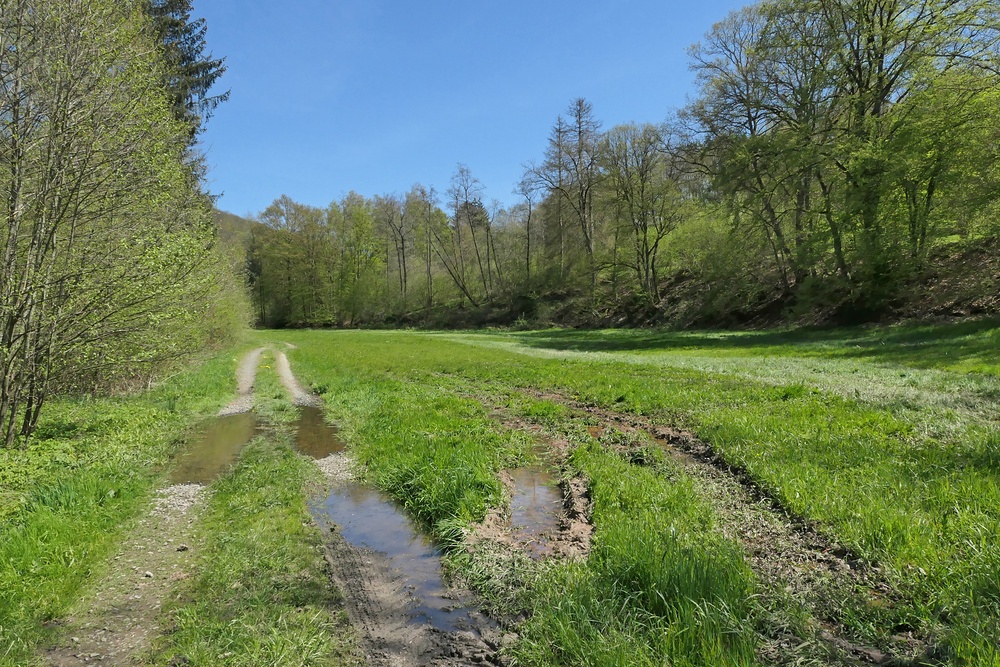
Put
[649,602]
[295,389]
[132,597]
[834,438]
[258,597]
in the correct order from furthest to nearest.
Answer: [295,389], [834,438], [132,597], [258,597], [649,602]

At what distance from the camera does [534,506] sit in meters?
5.80

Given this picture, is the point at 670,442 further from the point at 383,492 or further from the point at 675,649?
the point at 675,649

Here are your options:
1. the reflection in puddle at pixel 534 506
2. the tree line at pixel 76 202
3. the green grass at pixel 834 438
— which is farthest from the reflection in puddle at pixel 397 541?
the tree line at pixel 76 202

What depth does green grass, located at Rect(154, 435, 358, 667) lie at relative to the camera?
3301 millimetres

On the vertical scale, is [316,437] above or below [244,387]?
below

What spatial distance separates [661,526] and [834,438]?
364 cm

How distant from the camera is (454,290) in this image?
224 feet

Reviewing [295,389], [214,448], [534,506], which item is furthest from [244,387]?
[534,506]

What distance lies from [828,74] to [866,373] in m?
18.6

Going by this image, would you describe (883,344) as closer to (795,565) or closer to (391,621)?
(795,565)

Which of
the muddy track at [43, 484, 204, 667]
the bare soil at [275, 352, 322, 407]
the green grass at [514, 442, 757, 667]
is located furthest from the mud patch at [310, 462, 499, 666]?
the bare soil at [275, 352, 322, 407]

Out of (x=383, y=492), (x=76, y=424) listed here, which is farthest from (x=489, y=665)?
(x=76, y=424)

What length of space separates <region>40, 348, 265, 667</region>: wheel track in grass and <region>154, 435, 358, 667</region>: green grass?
16 centimetres

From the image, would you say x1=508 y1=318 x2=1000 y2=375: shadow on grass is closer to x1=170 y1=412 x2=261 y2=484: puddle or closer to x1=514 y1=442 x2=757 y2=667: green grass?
x1=514 y1=442 x2=757 y2=667: green grass
